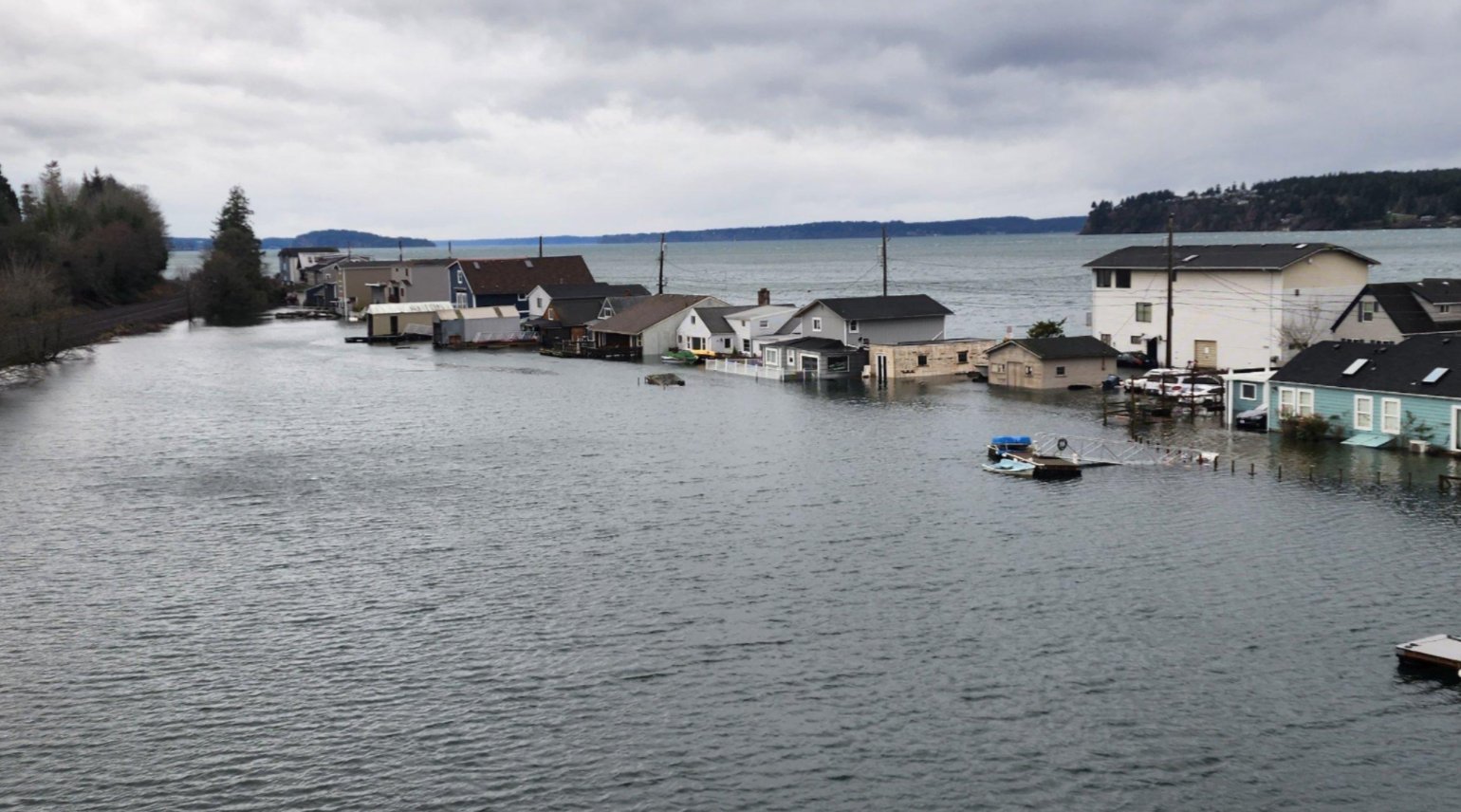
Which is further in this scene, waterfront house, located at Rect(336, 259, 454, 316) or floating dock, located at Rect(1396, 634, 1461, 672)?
waterfront house, located at Rect(336, 259, 454, 316)

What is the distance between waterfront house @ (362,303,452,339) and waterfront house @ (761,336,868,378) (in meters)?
47.0

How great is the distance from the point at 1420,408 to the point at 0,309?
3062 inches

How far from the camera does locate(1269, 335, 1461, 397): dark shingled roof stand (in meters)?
45.2

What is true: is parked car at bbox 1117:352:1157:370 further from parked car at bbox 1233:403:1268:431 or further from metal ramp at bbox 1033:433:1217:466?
metal ramp at bbox 1033:433:1217:466

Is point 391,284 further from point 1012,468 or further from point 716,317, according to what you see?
point 1012,468

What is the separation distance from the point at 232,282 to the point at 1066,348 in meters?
→ 110

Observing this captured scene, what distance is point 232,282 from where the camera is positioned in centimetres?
14862

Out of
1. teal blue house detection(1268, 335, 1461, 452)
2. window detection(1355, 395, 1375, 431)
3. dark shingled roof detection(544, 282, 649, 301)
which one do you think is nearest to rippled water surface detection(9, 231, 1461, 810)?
teal blue house detection(1268, 335, 1461, 452)

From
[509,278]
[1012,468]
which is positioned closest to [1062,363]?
[1012,468]

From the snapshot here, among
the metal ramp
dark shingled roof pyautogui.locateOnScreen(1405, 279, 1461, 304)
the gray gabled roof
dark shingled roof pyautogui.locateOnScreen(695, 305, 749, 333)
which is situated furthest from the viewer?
the gray gabled roof

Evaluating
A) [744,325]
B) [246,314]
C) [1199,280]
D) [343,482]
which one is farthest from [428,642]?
[246,314]

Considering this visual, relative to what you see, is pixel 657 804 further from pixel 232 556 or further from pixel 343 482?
pixel 343 482

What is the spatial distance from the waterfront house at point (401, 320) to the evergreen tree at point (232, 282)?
96.4 ft

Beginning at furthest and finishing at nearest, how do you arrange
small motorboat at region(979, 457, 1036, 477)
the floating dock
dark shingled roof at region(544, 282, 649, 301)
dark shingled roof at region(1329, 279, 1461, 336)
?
dark shingled roof at region(544, 282, 649, 301) < dark shingled roof at region(1329, 279, 1461, 336) < small motorboat at region(979, 457, 1036, 477) < the floating dock
